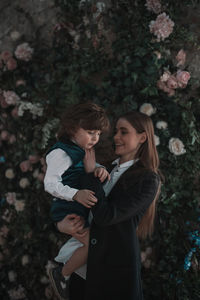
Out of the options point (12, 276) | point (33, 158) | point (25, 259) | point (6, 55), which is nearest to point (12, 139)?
point (33, 158)

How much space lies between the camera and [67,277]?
1891 mm

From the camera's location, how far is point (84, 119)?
1.76m

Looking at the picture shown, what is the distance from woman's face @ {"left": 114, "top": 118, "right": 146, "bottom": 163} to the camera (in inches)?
69.9

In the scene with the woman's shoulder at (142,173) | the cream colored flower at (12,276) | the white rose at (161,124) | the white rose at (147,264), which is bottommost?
the cream colored flower at (12,276)

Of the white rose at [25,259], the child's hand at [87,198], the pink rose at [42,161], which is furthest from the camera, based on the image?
the white rose at [25,259]

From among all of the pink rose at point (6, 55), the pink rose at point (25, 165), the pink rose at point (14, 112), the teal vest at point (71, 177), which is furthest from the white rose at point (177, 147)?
the pink rose at point (6, 55)

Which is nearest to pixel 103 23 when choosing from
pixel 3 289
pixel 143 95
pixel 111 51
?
pixel 111 51

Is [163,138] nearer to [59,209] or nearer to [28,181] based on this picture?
[59,209]

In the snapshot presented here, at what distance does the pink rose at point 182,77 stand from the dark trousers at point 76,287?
75.8 inches

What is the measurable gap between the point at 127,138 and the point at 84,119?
12.2 inches

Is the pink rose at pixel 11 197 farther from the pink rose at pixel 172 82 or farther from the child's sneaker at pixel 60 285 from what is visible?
the pink rose at pixel 172 82

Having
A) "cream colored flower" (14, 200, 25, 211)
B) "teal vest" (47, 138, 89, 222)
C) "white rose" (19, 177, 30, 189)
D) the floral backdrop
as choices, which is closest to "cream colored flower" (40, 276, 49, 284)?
the floral backdrop

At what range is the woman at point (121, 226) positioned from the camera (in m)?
1.62

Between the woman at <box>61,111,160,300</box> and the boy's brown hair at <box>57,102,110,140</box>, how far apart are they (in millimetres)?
169
